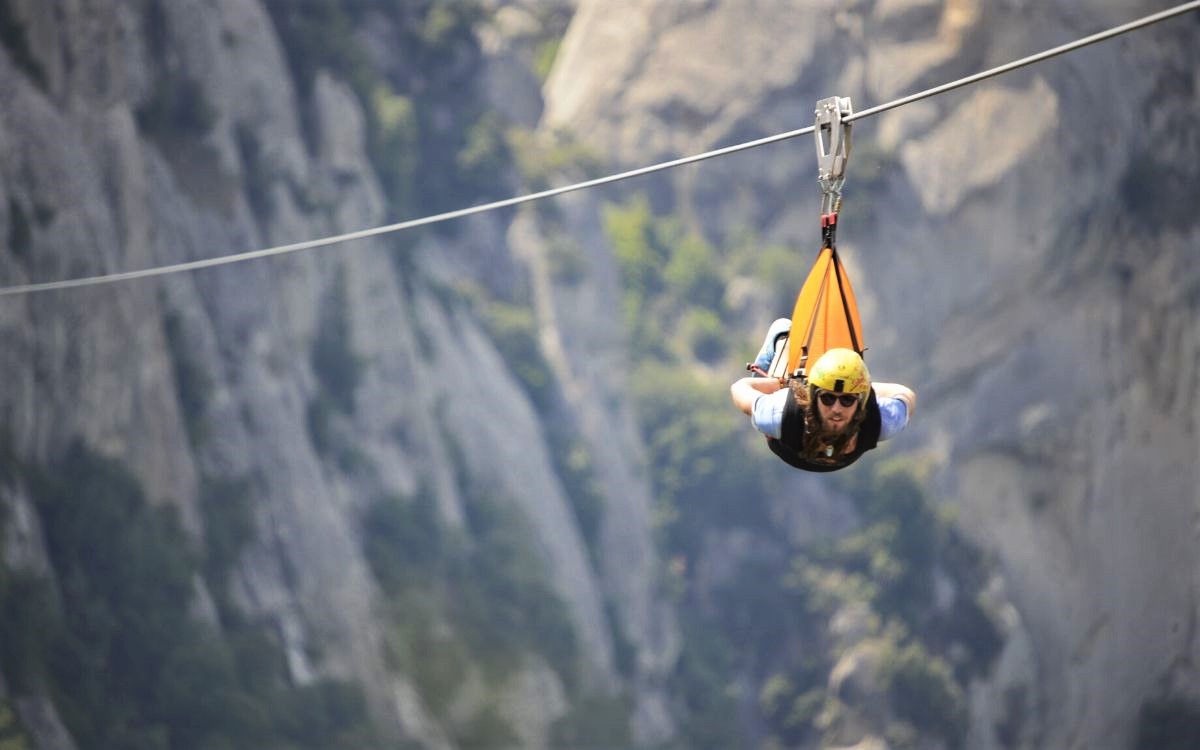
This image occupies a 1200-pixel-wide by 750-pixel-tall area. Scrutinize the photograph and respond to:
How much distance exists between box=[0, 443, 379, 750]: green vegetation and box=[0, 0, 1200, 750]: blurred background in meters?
0.29

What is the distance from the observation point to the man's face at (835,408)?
31.4 ft

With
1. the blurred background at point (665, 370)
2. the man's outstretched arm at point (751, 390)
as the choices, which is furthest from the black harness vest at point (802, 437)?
the blurred background at point (665, 370)

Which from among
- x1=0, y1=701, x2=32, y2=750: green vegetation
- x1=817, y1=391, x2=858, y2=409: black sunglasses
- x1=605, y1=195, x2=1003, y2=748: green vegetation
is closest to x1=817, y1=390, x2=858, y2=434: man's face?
x1=817, y1=391, x2=858, y2=409: black sunglasses

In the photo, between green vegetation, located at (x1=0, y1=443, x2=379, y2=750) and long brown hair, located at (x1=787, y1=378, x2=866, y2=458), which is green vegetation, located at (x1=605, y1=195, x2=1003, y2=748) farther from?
long brown hair, located at (x1=787, y1=378, x2=866, y2=458)

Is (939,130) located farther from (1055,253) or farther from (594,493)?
(594,493)

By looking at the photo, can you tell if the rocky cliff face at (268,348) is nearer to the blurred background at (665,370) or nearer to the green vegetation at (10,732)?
the blurred background at (665,370)

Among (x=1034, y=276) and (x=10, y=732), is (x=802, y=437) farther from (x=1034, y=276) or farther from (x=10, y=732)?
(x=1034, y=276)

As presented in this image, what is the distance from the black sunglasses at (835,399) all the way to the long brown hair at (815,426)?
0.04 meters

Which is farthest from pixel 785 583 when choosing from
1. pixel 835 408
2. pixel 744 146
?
pixel 835 408

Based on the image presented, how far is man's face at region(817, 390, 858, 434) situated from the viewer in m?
9.58

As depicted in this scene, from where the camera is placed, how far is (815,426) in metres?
9.69

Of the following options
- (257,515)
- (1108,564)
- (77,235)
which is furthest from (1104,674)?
(77,235)

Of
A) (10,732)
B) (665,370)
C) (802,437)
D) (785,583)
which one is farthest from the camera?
(665,370)

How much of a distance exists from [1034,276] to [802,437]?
51882 millimetres
